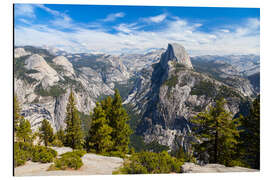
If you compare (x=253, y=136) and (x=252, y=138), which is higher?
(x=253, y=136)

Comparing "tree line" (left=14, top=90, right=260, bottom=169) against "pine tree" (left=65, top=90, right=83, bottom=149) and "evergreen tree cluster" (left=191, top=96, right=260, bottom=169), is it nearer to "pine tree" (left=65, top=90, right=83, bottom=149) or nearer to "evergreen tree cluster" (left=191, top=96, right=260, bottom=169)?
"evergreen tree cluster" (left=191, top=96, right=260, bottom=169)

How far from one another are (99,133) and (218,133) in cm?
1039

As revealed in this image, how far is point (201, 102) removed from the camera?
192250 millimetres

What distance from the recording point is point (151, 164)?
13195mm

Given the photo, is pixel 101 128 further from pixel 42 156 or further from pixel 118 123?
pixel 42 156

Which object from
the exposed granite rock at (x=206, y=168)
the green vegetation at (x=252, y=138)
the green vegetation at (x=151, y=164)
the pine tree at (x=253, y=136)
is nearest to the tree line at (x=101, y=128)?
the green vegetation at (x=151, y=164)

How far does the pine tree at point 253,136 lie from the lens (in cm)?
1522

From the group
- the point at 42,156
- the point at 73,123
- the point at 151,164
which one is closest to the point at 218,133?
the point at 151,164

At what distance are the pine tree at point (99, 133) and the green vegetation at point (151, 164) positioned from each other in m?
4.05

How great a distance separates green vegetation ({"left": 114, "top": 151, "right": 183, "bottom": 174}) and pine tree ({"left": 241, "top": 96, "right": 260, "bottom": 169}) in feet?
22.6

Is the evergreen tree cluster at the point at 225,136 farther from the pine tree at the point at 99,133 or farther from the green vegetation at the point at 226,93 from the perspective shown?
the green vegetation at the point at 226,93
